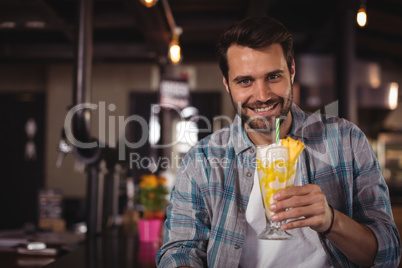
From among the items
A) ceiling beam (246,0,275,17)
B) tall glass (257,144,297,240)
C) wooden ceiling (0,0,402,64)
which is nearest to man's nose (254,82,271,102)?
tall glass (257,144,297,240)

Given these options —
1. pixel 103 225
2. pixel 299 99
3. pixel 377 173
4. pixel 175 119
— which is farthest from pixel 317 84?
pixel 377 173

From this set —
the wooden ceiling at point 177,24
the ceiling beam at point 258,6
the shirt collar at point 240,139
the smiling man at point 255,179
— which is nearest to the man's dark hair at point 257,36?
the smiling man at point 255,179

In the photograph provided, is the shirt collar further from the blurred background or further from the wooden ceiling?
the wooden ceiling

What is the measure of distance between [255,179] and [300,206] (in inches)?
17.6

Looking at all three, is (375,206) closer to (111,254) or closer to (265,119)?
(265,119)

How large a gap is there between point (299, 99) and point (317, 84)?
762mm

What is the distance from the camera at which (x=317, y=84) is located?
5977 mm

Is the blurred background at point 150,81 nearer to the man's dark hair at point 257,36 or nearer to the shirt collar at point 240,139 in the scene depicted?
the shirt collar at point 240,139

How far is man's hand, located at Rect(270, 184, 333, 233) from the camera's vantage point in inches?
39.3

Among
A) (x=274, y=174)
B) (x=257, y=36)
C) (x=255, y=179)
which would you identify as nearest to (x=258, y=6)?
(x=257, y=36)

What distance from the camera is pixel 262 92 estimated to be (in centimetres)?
139

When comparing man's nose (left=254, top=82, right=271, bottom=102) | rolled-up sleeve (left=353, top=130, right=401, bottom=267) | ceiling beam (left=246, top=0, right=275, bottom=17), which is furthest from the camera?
ceiling beam (left=246, top=0, right=275, bottom=17)

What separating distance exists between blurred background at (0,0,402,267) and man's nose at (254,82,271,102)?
2043 mm

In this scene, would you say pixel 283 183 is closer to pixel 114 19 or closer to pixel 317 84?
pixel 114 19
